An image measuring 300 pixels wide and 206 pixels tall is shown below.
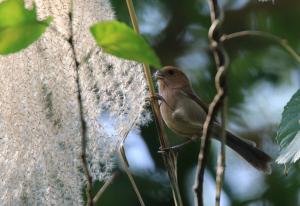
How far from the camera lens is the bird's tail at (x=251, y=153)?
1.94 metres

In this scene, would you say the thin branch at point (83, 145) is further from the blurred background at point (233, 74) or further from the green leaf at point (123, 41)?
the blurred background at point (233, 74)

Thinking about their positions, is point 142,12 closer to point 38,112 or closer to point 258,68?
point 258,68

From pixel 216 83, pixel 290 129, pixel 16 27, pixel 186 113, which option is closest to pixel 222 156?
pixel 216 83

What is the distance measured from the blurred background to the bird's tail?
0.89 ft

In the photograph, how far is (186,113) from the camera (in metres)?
1.99

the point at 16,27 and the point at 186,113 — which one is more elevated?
the point at 16,27

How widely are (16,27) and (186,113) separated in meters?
1.28

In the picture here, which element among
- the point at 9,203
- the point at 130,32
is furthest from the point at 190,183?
the point at 130,32

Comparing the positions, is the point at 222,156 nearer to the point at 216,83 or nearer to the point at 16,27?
the point at 216,83

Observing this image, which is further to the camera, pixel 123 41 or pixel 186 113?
pixel 186 113

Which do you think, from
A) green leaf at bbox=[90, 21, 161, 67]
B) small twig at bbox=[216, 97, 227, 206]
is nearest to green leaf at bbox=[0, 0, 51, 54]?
green leaf at bbox=[90, 21, 161, 67]

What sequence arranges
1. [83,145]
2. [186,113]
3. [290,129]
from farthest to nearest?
[186,113] < [290,129] < [83,145]

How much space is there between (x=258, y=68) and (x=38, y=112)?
165cm

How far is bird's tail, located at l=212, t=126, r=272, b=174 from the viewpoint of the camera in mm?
1944
